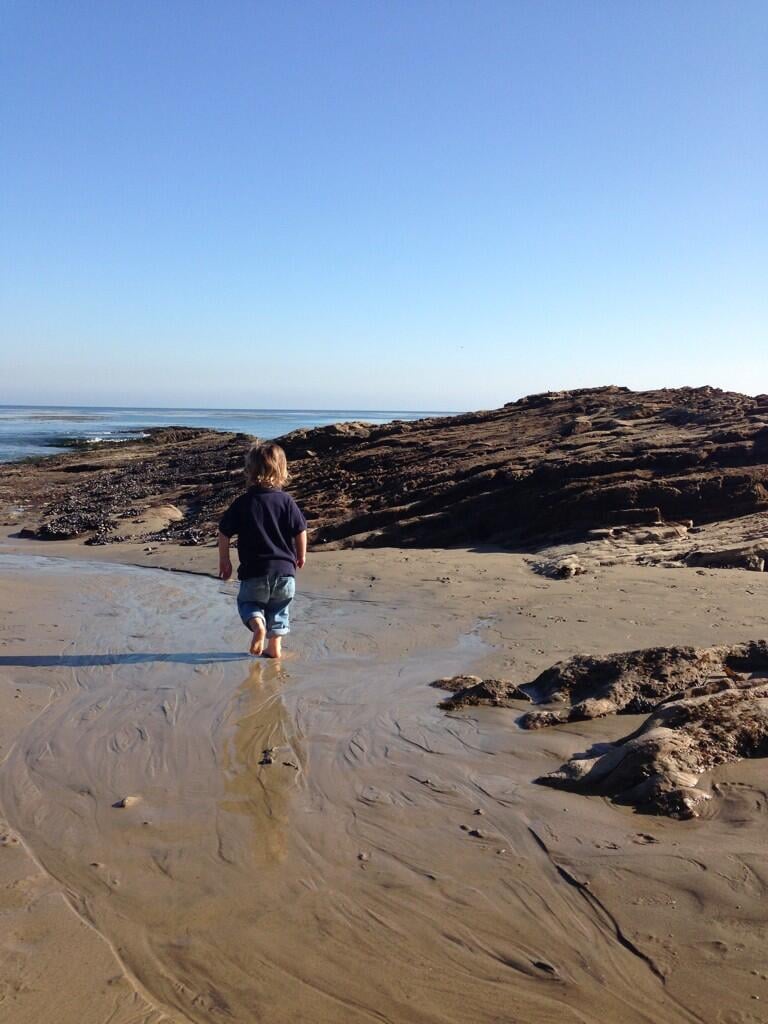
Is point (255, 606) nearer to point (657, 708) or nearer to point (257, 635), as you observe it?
point (257, 635)

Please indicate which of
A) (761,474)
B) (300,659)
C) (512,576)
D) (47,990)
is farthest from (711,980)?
(761,474)

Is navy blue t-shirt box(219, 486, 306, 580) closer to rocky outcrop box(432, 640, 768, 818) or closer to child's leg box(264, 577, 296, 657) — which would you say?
child's leg box(264, 577, 296, 657)

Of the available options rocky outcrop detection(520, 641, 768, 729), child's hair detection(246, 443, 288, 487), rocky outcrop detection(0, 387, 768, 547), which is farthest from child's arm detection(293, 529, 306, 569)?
rocky outcrop detection(0, 387, 768, 547)

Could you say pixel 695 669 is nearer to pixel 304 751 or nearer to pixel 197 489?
pixel 304 751

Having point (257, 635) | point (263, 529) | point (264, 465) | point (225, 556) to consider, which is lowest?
point (257, 635)

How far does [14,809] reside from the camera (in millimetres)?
3350

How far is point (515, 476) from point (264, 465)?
21.6ft

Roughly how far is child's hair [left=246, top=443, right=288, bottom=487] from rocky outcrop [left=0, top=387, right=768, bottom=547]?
527 cm

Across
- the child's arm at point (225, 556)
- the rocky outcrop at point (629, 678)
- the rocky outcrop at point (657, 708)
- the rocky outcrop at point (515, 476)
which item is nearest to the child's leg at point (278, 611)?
the child's arm at point (225, 556)

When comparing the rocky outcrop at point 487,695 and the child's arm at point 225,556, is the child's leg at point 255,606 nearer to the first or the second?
the child's arm at point 225,556

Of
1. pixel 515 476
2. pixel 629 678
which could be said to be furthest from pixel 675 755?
pixel 515 476

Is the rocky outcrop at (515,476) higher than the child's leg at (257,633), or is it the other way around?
the rocky outcrop at (515,476)

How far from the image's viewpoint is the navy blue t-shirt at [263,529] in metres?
5.91

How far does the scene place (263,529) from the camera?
19.5 feet
